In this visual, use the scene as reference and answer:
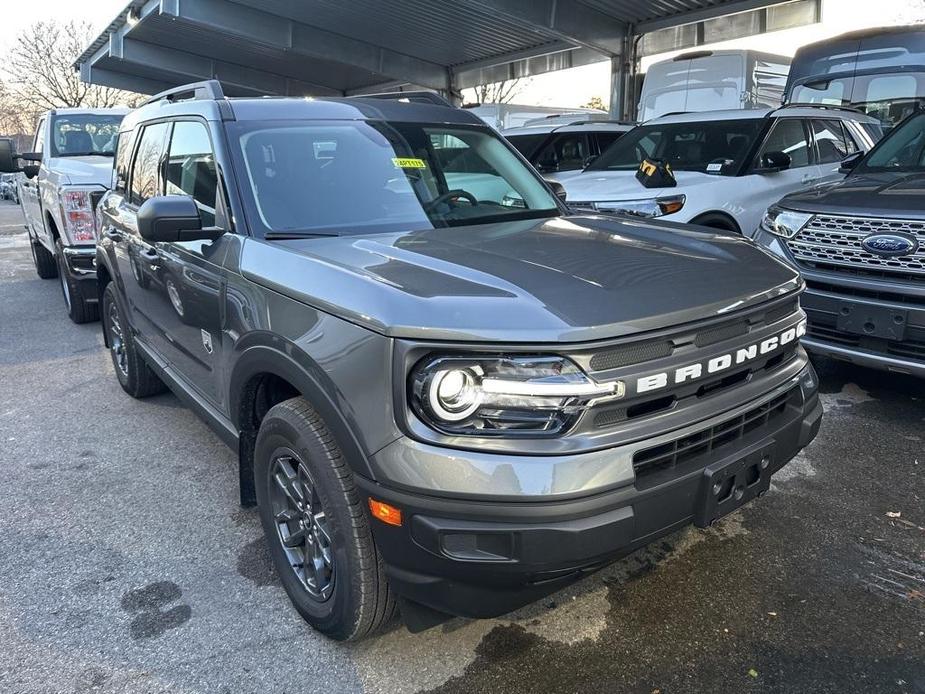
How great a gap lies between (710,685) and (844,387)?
336cm

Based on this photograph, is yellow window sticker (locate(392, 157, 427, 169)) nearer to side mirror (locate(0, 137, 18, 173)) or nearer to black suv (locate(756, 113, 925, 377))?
black suv (locate(756, 113, 925, 377))

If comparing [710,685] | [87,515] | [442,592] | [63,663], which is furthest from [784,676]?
[87,515]

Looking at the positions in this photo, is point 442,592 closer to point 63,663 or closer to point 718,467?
point 718,467

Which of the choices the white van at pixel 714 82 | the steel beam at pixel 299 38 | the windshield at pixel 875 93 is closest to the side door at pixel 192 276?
the windshield at pixel 875 93

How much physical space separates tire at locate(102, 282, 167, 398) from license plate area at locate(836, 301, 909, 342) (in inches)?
171

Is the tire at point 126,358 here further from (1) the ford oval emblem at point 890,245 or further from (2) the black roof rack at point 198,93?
(1) the ford oval emblem at point 890,245

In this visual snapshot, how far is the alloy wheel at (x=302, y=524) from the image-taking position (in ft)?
8.18

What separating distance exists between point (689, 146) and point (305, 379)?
20.4 feet

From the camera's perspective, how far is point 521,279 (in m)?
2.25

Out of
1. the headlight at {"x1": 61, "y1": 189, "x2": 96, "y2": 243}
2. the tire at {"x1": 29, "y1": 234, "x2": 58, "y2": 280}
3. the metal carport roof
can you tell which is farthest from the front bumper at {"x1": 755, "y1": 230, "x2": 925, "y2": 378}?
the metal carport roof

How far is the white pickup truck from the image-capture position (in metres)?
6.73

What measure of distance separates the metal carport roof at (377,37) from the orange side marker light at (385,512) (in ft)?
38.7

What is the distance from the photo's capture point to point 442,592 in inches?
81.3

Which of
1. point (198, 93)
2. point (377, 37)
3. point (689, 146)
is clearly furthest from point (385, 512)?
point (377, 37)
